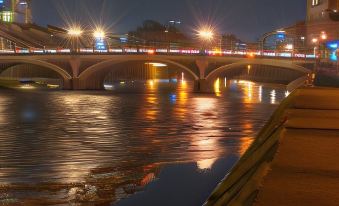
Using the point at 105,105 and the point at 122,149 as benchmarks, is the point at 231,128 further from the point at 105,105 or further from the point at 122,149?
the point at 105,105

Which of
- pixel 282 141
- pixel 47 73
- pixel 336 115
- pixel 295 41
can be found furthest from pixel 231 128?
pixel 47 73

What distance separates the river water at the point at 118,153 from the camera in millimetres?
14086

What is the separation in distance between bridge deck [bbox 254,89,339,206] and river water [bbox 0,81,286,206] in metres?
3.67

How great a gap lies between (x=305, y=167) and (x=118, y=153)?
14.3 m

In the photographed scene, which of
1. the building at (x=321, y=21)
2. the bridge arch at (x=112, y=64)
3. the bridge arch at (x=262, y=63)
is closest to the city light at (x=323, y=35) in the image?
the building at (x=321, y=21)

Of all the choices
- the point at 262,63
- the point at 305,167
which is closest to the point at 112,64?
the point at 262,63

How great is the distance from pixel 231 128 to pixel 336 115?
630 inches

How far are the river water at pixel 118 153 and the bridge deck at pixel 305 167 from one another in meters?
3.67

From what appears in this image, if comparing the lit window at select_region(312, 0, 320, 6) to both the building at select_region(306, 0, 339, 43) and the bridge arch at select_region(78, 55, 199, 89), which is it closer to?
the building at select_region(306, 0, 339, 43)

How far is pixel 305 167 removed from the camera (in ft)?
25.0

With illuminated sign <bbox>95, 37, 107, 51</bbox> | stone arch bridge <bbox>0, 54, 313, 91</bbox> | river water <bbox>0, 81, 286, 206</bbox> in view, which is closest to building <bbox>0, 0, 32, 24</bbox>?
illuminated sign <bbox>95, 37, 107, 51</bbox>

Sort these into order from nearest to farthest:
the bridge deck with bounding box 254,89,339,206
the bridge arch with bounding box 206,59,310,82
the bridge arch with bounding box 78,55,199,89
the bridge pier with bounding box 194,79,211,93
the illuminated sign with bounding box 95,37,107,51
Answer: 1. the bridge deck with bounding box 254,89,339,206
2. the bridge arch with bounding box 206,59,310,82
3. the bridge pier with bounding box 194,79,211,93
4. the bridge arch with bounding box 78,55,199,89
5. the illuminated sign with bounding box 95,37,107,51

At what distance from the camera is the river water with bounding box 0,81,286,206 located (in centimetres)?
1409

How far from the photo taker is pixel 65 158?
1975cm
